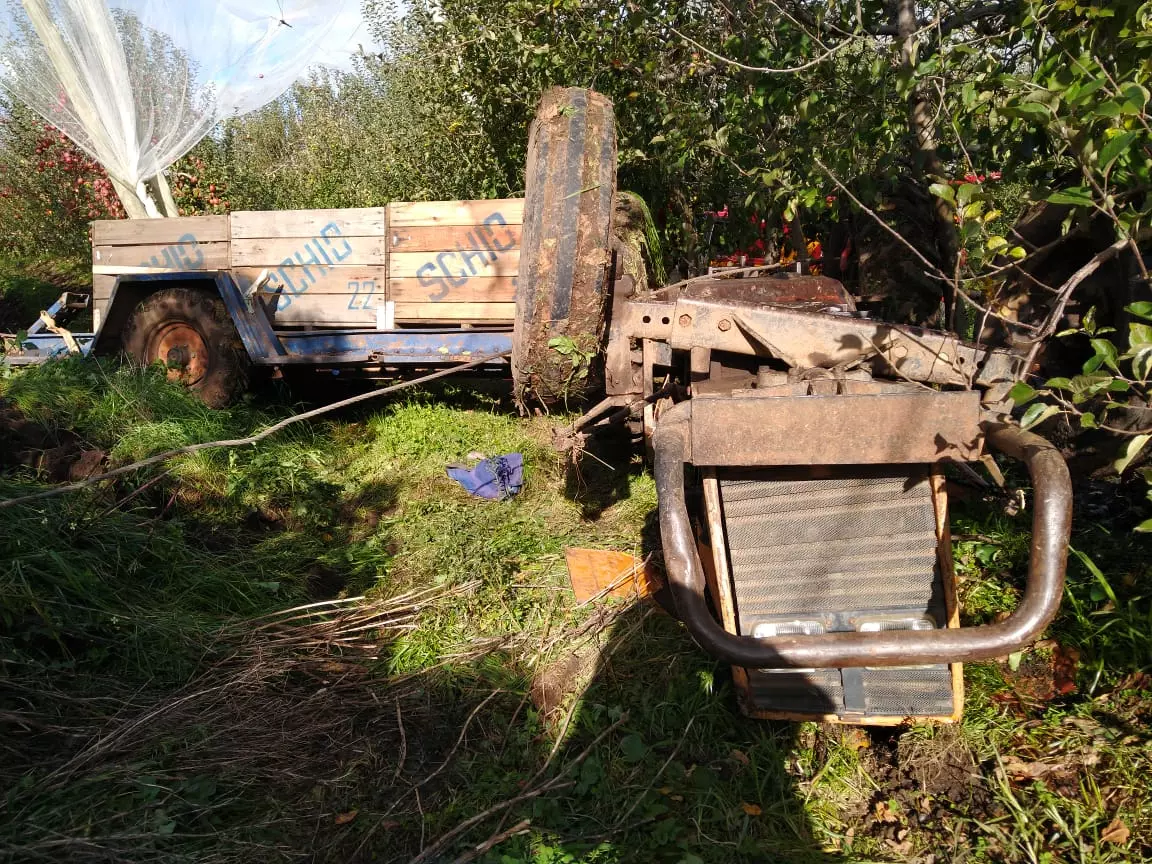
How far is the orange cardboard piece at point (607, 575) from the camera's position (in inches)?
139

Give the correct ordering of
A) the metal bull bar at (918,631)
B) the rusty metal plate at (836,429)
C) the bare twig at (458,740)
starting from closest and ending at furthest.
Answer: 1. the metal bull bar at (918,631)
2. the rusty metal plate at (836,429)
3. the bare twig at (458,740)

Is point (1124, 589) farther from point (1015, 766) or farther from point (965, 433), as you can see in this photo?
point (965, 433)

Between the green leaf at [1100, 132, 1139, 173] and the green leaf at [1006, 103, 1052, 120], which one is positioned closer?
the green leaf at [1100, 132, 1139, 173]

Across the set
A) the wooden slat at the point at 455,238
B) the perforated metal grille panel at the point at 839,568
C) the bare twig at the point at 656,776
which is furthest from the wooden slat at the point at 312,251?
the bare twig at the point at 656,776

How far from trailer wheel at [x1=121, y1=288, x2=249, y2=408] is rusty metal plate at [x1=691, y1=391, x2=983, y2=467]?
4.43 metres

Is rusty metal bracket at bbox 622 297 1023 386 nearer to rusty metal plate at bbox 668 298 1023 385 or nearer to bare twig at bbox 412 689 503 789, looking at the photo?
rusty metal plate at bbox 668 298 1023 385

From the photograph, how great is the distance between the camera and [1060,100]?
2402mm

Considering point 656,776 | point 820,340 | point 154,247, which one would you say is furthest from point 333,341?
point 656,776

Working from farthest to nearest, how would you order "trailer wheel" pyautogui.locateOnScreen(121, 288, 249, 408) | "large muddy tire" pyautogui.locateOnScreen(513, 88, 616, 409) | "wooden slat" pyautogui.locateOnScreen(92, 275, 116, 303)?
1. "wooden slat" pyautogui.locateOnScreen(92, 275, 116, 303)
2. "trailer wheel" pyautogui.locateOnScreen(121, 288, 249, 408)
3. "large muddy tire" pyautogui.locateOnScreen(513, 88, 616, 409)

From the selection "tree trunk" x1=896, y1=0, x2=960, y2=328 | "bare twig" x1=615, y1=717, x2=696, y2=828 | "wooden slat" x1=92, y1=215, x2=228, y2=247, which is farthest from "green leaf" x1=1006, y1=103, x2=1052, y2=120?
"wooden slat" x1=92, y1=215, x2=228, y2=247

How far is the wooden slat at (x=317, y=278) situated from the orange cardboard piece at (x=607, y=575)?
3152 millimetres

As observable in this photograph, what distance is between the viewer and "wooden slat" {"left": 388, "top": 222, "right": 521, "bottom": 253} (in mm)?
5719

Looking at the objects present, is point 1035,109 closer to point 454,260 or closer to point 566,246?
point 566,246

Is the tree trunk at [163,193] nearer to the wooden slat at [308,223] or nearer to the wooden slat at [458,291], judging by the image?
the wooden slat at [308,223]
